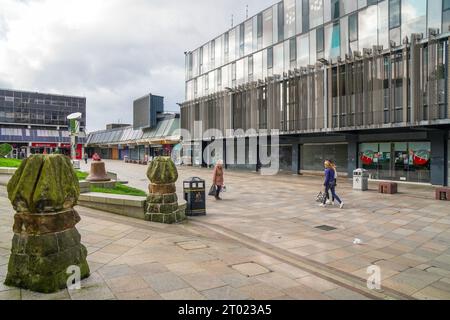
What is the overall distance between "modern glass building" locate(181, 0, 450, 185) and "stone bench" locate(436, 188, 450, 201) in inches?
215

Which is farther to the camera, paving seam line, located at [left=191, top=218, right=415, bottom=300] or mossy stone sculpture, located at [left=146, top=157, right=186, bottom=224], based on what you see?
mossy stone sculpture, located at [left=146, top=157, right=186, bottom=224]

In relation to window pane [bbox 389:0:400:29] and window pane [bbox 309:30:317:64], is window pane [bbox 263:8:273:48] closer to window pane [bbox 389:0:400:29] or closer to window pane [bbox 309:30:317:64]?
window pane [bbox 309:30:317:64]

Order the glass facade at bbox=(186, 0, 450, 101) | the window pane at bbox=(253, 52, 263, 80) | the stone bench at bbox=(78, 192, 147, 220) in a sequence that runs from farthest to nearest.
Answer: the window pane at bbox=(253, 52, 263, 80)
the glass facade at bbox=(186, 0, 450, 101)
the stone bench at bbox=(78, 192, 147, 220)

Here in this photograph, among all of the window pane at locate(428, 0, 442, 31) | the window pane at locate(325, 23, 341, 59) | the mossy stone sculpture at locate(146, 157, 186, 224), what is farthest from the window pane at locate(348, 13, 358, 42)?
the mossy stone sculpture at locate(146, 157, 186, 224)

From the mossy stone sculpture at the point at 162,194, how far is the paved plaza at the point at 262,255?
1.38 ft

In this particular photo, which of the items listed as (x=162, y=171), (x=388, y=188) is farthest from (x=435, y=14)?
(x=162, y=171)

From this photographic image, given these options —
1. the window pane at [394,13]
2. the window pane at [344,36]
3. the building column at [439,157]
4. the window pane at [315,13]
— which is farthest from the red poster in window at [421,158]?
the window pane at [315,13]

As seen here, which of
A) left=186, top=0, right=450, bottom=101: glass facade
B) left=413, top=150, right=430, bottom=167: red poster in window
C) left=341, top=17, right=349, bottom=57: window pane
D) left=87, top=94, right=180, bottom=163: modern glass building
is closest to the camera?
left=186, top=0, right=450, bottom=101: glass facade

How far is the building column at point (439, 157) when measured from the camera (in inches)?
779

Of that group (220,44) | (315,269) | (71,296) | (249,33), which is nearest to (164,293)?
(71,296)

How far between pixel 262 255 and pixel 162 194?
12.6 ft

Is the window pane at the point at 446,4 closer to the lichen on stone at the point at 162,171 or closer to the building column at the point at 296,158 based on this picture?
the building column at the point at 296,158

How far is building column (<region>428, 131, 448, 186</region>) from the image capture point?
64.9 ft
